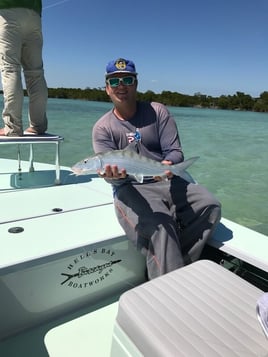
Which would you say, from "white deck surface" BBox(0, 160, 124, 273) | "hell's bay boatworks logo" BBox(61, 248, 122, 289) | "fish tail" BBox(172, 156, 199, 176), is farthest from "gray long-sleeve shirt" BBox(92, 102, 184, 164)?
"hell's bay boatworks logo" BBox(61, 248, 122, 289)

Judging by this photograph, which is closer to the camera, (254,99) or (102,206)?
(102,206)

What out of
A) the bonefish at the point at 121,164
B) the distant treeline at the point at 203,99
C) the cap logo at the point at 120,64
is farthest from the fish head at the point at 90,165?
the distant treeline at the point at 203,99

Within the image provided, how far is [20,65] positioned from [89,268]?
193cm

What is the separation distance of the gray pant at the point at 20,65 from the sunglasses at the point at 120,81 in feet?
3.64

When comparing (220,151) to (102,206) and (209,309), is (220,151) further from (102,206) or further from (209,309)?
(209,309)

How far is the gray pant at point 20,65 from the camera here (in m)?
2.86

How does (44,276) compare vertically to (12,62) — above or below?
below

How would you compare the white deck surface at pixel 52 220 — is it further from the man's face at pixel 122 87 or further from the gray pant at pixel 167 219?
the man's face at pixel 122 87

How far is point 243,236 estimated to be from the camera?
217cm

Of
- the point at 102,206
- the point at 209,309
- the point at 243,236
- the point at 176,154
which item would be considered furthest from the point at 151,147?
the point at 209,309

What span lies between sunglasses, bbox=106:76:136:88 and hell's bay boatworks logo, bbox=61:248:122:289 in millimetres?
1058

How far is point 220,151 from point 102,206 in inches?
382

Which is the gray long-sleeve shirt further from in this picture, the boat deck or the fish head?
the boat deck

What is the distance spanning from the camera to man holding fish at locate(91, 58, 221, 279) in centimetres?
193
